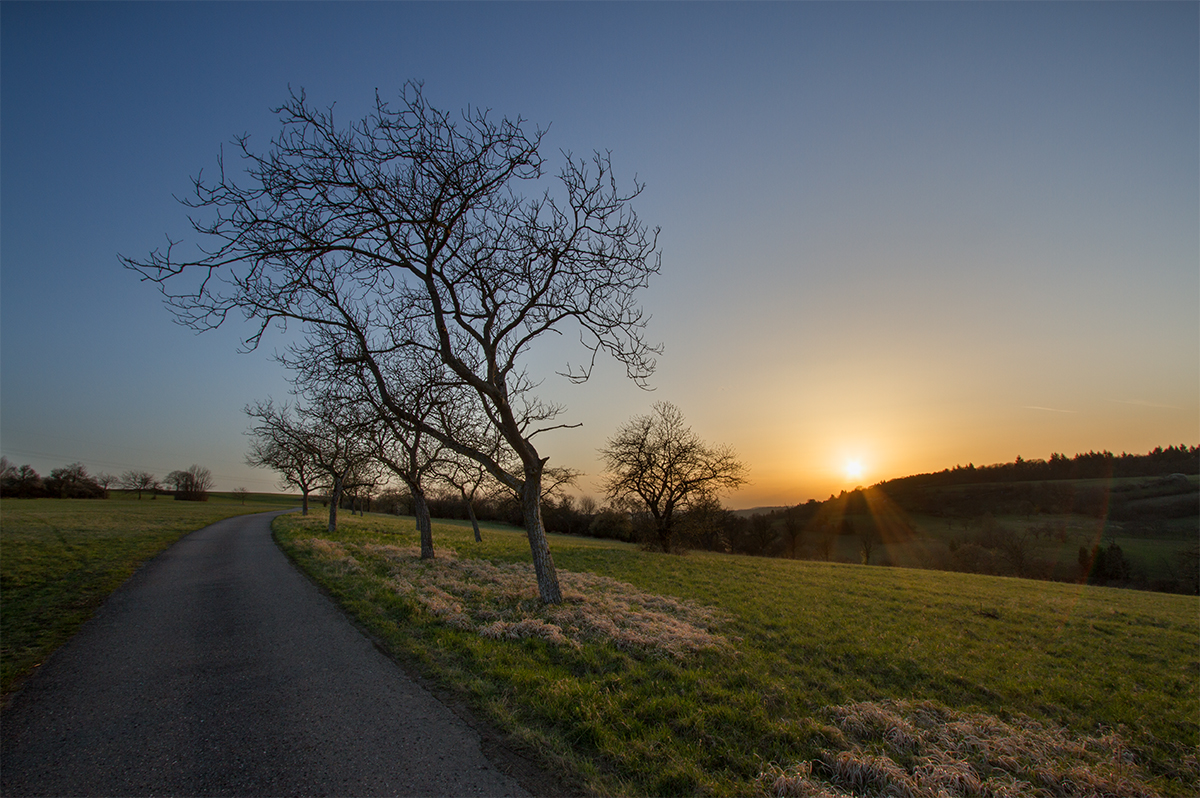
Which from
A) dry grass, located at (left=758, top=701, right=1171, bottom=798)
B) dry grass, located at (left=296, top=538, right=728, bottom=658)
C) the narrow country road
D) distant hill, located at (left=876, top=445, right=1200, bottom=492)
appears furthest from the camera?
distant hill, located at (left=876, top=445, right=1200, bottom=492)

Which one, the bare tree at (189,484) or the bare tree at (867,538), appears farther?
the bare tree at (189,484)

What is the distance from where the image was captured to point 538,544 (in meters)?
11.7

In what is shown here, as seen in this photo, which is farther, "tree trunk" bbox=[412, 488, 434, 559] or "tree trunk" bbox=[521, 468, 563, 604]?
"tree trunk" bbox=[412, 488, 434, 559]

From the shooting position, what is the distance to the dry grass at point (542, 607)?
8.58 m

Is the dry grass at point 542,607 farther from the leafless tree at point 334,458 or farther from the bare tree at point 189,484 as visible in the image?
the bare tree at point 189,484

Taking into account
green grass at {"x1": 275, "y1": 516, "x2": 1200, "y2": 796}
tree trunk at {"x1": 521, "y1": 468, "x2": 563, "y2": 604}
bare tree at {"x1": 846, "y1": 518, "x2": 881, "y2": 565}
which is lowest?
bare tree at {"x1": 846, "y1": 518, "x2": 881, "y2": 565}

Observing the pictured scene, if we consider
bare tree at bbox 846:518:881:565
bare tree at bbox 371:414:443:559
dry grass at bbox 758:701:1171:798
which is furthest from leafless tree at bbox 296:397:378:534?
bare tree at bbox 846:518:881:565

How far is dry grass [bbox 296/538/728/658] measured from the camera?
858 cm

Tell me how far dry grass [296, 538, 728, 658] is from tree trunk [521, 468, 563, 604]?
0.33 m

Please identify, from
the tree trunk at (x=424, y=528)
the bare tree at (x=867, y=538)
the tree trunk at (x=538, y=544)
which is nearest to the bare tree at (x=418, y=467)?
the tree trunk at (x=424, y=528)

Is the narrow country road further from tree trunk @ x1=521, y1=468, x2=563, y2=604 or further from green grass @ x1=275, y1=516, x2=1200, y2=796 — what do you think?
tree trunk @ x1=521, y1=468, x2=563, y2=604

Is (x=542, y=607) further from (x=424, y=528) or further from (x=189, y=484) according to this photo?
(x=189, y=484)

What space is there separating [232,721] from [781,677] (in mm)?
7871

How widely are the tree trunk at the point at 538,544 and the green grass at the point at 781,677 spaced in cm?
286
